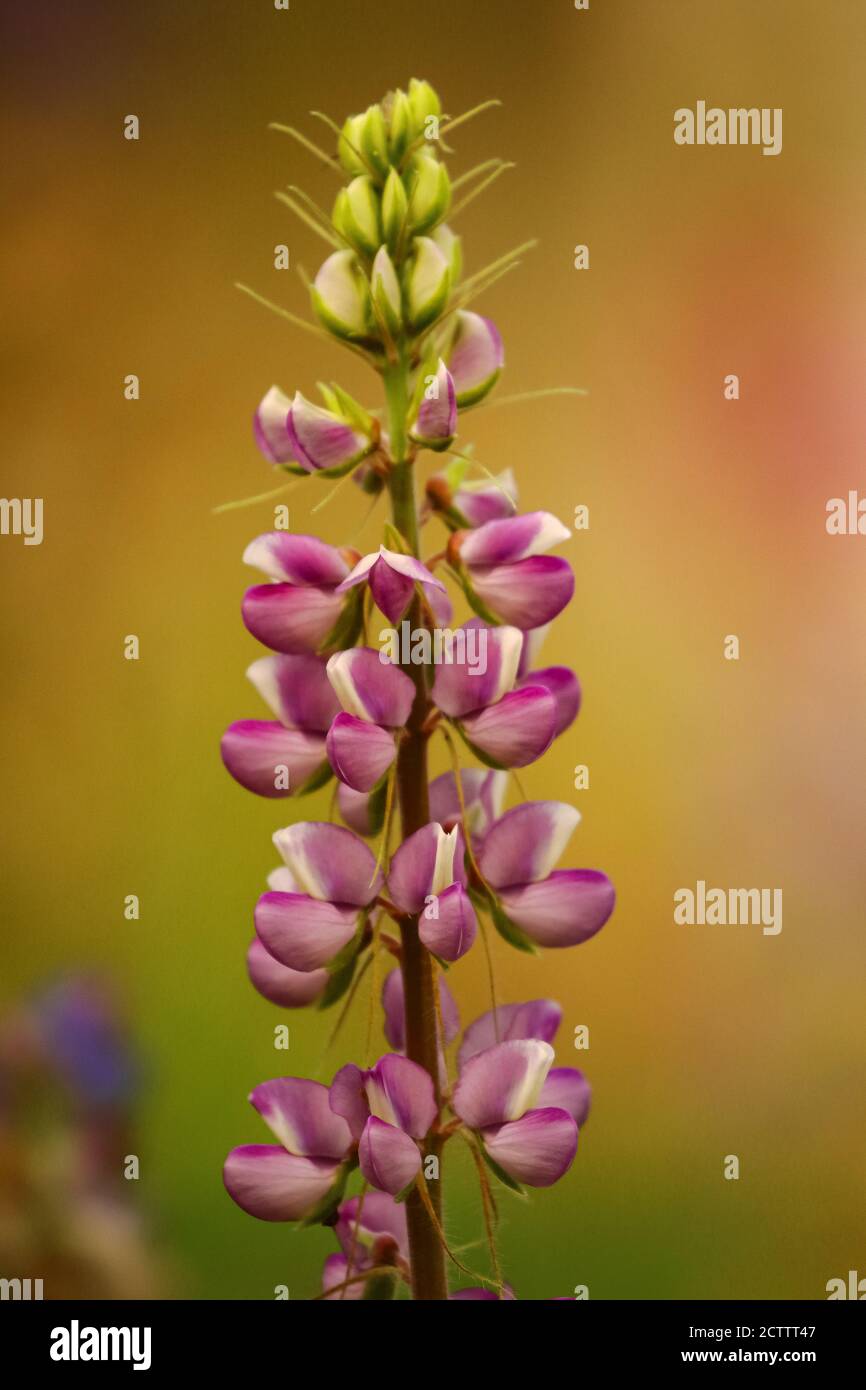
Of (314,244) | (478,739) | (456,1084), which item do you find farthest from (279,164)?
(456,1084)

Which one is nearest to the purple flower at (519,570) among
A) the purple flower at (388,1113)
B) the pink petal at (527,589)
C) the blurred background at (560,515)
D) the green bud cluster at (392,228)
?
the pink petal at (527,589)

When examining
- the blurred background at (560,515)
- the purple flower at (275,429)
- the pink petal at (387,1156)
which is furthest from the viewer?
the blurred background at (560,515)

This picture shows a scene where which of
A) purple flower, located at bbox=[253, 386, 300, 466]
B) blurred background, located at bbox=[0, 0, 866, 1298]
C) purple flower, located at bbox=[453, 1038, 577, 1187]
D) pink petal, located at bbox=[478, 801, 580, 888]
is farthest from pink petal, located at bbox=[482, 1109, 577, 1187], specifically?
blurred background, located at bbox=[0, 0, 866, 1298]

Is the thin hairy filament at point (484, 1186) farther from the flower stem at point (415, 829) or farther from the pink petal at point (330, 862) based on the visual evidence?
the pink petal at point (330, 862)

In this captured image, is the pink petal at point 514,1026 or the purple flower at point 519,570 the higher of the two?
the purple flower at point 519,570

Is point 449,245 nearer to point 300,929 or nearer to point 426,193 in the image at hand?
point 426,193
